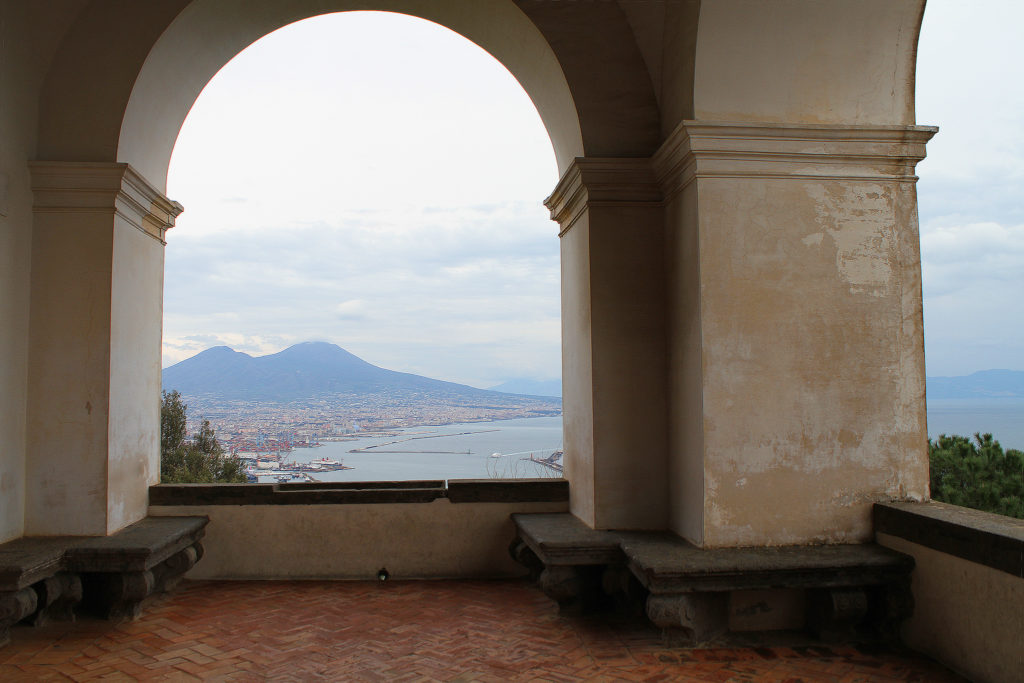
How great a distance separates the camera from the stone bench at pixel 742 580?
13.1ft

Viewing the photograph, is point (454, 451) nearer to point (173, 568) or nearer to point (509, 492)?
point (509, 492)

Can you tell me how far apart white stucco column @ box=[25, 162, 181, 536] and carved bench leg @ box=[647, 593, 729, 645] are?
13.0 ft

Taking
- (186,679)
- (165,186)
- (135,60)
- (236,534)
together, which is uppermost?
(135,60)

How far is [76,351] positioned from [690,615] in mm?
4641

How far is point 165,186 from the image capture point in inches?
234

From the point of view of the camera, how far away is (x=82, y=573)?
15.6 feet

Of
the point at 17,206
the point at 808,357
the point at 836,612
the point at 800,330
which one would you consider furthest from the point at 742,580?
the point at 17,206

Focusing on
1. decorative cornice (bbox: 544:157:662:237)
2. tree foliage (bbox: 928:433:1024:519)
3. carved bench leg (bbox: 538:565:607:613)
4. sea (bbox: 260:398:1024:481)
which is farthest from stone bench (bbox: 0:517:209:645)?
tree foliage (bbox: 928:433:1024:519)

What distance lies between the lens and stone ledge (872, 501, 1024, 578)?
3339 mm

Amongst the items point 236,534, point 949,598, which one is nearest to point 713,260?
point 949,598

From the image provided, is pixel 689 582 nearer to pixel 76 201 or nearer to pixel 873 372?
pixel 873 372

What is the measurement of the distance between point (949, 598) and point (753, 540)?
3.54 feet

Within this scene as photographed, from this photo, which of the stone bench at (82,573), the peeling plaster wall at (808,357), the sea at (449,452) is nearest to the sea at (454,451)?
the sea at (449,452)

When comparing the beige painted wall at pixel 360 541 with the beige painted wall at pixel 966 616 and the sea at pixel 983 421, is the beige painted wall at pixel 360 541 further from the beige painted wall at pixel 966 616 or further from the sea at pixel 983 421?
the sea at pixel 983 421
